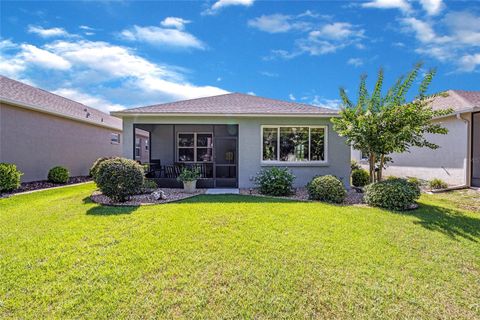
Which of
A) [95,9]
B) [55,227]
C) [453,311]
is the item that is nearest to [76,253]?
[55,227]

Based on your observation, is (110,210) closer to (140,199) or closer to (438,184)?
(140,199)

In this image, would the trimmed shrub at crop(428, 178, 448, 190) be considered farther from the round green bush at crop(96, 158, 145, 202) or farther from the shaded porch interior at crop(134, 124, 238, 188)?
the round green bush at crop(96, 158, 145, 202)

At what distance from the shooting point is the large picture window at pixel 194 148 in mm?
15023

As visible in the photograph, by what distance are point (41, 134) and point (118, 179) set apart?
814cm

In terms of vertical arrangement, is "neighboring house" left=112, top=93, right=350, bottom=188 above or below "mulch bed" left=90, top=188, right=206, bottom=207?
above

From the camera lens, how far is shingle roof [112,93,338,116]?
10.6m

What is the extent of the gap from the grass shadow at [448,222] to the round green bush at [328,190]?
1.93m

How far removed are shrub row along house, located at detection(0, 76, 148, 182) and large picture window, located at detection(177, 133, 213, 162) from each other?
614 cm

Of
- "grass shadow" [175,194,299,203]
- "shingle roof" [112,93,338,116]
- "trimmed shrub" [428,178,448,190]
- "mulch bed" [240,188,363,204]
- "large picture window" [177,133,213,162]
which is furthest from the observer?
"large picture window" [177,133,213,162]

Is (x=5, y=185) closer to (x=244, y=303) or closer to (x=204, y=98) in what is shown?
(x=204, y=98)

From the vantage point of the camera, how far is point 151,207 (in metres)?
7.62

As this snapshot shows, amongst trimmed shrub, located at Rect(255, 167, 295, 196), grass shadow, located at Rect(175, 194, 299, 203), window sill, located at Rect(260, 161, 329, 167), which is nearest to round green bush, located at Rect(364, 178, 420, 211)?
grass shadow, located at Rect(175, 194, 299, 203)

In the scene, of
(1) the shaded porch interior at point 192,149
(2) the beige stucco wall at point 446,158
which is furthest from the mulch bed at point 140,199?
(2) the beige stucco wall at point 446,158

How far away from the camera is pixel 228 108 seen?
1135 centimetres
